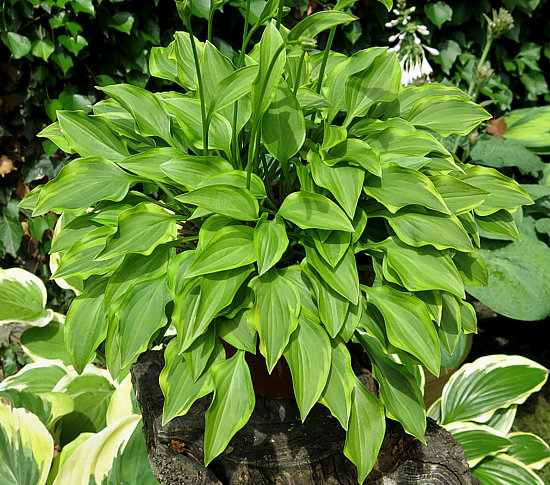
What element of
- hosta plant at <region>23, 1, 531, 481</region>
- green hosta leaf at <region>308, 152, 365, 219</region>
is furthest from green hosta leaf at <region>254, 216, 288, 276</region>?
green hosta leaf at <region>308, 152, 365, 219</region>

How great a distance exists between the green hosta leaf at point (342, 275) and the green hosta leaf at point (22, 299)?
1259 millimetres

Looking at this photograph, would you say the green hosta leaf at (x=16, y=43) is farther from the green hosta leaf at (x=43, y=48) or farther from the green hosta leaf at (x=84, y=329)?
the green hosta leaf at (x=84, y=329)

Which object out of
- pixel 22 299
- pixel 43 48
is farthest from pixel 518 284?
pixel 43 48

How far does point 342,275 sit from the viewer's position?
881 mm

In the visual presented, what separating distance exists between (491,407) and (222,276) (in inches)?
48.5

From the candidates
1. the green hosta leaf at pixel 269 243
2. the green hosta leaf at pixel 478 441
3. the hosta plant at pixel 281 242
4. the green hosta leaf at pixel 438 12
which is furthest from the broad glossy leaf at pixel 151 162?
the green hosta leaf at pixel 438 12

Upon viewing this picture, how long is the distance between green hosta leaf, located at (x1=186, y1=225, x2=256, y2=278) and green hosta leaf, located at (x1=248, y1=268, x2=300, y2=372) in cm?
5

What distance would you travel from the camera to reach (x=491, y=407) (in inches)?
67.4

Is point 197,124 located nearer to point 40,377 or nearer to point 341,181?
point 341,181

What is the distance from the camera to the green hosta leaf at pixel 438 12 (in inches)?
110

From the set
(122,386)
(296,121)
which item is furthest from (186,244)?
→ (122,386)

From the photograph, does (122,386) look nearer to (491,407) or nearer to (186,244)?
(186,244)

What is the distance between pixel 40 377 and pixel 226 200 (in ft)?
4.21

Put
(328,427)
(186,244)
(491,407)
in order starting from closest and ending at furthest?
(186,244) < (328,427) < (491,407)
